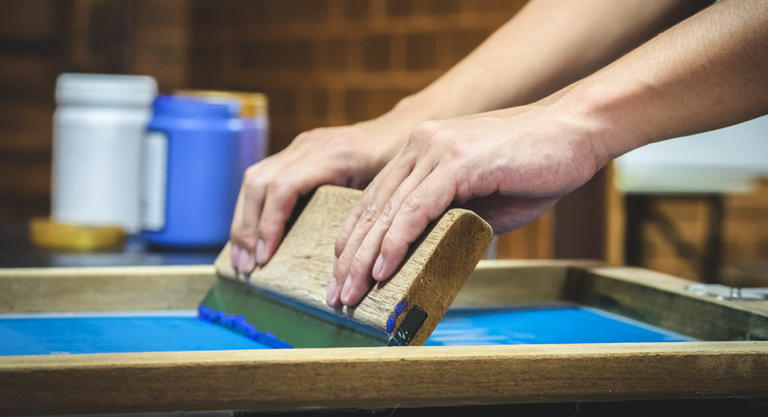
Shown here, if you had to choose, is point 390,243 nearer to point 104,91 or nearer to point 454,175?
point 454,175

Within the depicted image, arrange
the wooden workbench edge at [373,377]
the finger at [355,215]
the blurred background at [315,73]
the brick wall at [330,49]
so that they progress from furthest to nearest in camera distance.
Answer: the blurred background at [315,73] → the brick wall at [330,49] → the finger at [355,215] → the wooden workbench edge at [373,377]

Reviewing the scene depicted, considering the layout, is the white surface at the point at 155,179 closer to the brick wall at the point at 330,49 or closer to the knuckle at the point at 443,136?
the knuckle at the point at 443,136

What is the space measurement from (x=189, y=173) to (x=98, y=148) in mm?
227

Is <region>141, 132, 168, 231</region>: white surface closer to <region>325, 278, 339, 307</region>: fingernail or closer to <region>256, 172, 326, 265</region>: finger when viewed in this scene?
<region>256, 172, 326, 265</region>: finger

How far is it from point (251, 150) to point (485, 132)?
81cm

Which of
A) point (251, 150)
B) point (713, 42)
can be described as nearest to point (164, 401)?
point (713, 42)

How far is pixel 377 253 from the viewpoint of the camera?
662 millimetres

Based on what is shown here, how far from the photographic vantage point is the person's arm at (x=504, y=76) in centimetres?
90

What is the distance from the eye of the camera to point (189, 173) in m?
1.33

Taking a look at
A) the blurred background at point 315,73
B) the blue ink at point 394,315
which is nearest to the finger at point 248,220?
the blue ink at point 394,315

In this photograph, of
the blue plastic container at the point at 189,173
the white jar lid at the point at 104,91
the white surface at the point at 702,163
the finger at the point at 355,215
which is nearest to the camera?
the finger at the point at 355,215

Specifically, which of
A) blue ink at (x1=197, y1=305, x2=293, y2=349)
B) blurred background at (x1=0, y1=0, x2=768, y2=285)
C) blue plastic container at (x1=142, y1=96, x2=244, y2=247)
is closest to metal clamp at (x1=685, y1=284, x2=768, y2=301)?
blue ink at (x1=197, y1=305, x2=293, y2=349)

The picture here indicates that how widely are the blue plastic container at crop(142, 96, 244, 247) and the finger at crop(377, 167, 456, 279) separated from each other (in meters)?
0.74

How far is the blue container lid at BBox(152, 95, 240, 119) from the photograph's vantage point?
1.34 metres
